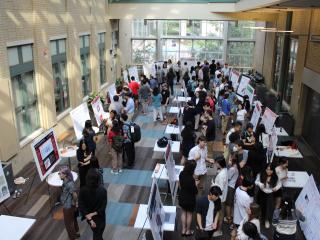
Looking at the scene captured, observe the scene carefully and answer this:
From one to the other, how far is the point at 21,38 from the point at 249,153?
21.2 feet

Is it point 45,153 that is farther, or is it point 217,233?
point 45,153

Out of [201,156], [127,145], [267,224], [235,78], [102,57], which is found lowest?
[267,224]

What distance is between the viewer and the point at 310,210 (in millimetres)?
5523

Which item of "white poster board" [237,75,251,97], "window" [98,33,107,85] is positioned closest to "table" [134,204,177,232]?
"white poster board" [237,75,251,97]

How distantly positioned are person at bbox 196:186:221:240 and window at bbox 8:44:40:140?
6002 millimetres

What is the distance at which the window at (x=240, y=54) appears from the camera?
23.0m

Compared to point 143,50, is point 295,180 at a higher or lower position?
lower

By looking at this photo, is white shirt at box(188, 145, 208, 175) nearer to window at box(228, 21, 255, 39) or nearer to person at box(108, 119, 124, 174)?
person at box(108, 119, 124, 174)

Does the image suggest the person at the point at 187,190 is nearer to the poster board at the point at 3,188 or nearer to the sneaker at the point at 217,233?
the sneaker at the point at 217,233

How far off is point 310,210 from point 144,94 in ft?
30.7

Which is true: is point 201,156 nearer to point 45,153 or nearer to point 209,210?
point 209,210

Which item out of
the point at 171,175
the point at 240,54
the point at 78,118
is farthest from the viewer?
the point at 240,54

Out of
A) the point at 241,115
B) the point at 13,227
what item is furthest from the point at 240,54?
the point at 13,227

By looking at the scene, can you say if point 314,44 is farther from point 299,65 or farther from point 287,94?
point 287,94
